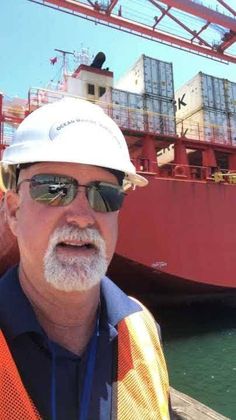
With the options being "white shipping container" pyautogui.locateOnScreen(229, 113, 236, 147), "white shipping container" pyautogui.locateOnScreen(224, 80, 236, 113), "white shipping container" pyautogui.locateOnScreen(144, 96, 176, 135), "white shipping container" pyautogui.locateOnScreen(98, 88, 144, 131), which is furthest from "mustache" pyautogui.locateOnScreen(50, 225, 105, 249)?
"white shipping container" pyautogui.locateOnScreen(224, 80, 236, 113)

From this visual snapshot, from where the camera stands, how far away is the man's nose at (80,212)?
1.24 meters

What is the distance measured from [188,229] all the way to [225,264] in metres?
1.55

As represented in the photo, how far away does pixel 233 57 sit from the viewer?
16438 millimetres

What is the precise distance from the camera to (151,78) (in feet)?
51.0

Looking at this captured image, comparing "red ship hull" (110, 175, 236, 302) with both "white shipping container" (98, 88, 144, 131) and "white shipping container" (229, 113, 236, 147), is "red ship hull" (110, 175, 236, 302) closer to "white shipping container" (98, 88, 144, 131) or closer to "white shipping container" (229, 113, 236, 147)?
"white shipping container" (98, 88, 144, 131)

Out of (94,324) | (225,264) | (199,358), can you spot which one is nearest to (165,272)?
(225,264)

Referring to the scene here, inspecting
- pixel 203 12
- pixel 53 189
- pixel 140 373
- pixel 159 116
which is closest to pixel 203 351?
pixel 140 373

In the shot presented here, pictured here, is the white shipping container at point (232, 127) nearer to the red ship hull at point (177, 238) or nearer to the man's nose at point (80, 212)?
the red ship hull at point (177, 238)

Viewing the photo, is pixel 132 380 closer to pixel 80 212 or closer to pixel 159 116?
pixel 80 212

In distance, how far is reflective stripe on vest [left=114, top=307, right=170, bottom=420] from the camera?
48.2 inches

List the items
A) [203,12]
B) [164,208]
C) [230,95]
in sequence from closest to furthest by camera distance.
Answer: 1. [164,208]
2. [203,12]
3. [230,95]

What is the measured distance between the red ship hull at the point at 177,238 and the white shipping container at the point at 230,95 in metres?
6.34

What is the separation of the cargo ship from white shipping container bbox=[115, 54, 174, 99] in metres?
0.12

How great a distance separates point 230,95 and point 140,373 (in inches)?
679
